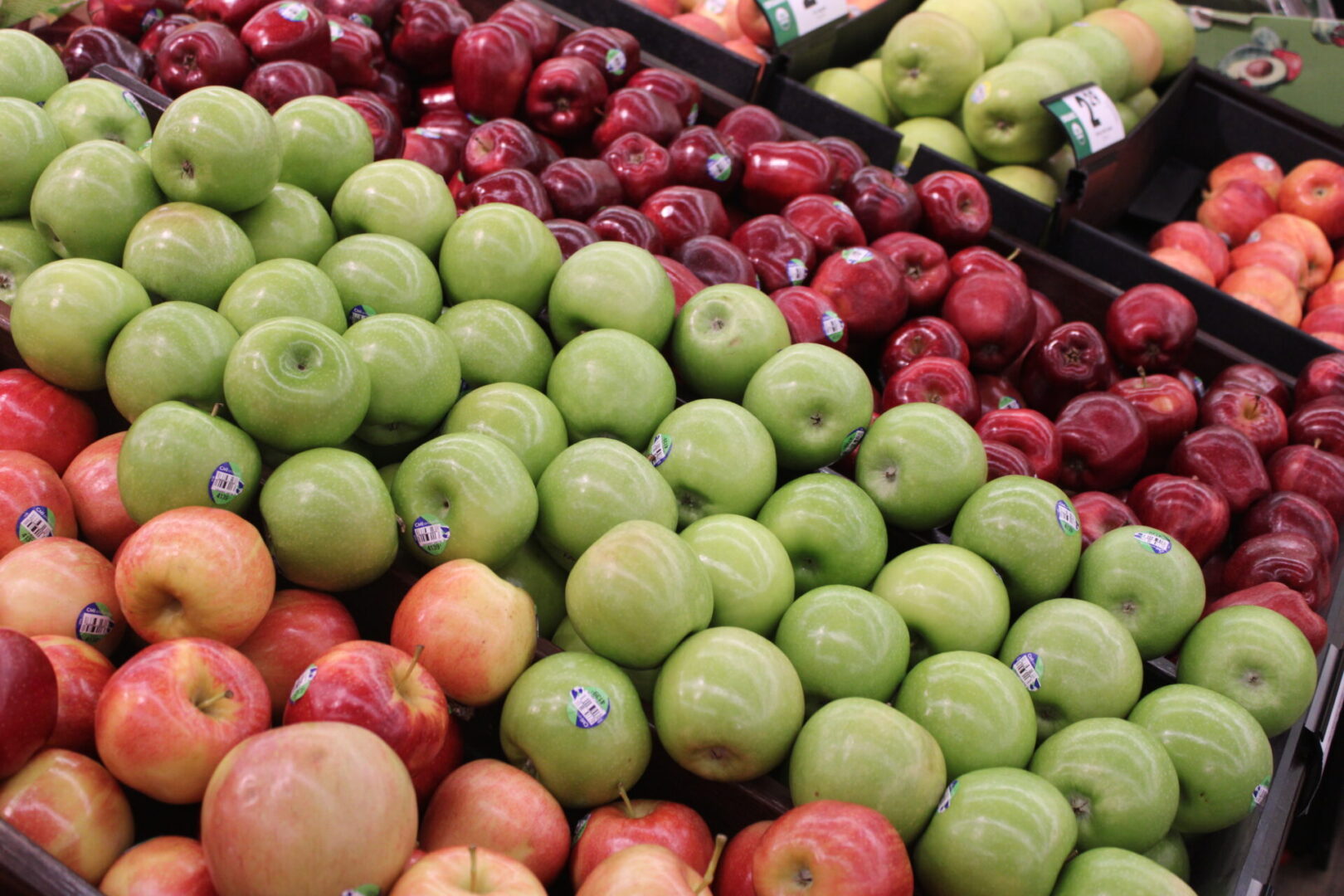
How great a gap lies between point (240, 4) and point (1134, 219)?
3146 mm

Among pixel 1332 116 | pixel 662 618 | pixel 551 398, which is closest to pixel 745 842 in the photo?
pixel 662 618

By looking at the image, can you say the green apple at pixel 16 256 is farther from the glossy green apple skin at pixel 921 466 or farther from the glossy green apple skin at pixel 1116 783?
the glossy green apple skin at pixel 1116 783

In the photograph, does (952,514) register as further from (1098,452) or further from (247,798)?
(247,798)

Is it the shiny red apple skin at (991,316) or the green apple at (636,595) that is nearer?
the green apple at (636,595)

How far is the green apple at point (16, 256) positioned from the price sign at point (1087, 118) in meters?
2.76

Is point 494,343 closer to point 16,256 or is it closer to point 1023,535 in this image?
point 16,256

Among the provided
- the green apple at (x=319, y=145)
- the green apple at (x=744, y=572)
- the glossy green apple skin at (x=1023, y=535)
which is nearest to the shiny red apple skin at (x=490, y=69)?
the green apple at (x=319, y=145)

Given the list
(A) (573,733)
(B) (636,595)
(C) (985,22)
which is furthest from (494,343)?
(C) (985,22)

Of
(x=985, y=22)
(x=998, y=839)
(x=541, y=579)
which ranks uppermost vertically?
(x=985, y=22)

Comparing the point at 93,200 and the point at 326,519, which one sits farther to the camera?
the point at 93,200

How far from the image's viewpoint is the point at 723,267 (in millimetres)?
2473

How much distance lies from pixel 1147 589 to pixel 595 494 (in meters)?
1.03

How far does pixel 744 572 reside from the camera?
164 cm

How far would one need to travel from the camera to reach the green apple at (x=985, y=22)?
3.63 m
